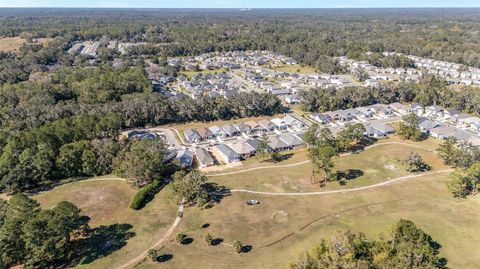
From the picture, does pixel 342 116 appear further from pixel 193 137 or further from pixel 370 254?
pixel 370 254

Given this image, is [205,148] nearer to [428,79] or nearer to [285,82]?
[285,82]

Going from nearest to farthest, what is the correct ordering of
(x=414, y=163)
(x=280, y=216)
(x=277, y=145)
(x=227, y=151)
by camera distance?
(x=280, y=216), (x=414, y=163), (x=227, y=151), (x=277, y=145)

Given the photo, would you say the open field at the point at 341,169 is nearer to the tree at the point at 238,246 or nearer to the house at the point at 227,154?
the house at the point at 227,154

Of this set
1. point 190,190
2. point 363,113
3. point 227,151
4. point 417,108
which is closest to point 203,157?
point 227,151

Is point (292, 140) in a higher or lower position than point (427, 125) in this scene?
lower

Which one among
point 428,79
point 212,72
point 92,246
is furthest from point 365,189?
point 212,72

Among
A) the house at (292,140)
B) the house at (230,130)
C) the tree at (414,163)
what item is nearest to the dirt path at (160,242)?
the house at (292,140)
